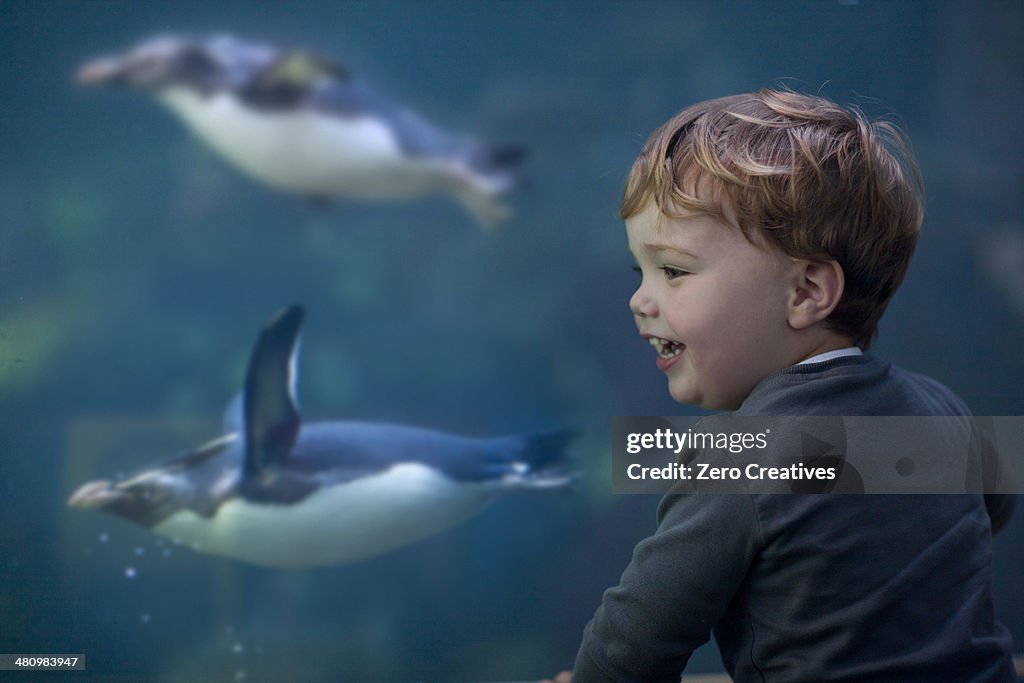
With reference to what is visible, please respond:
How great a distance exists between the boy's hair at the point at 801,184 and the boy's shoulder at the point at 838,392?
0.04 meters

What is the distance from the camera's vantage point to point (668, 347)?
0.70 metres

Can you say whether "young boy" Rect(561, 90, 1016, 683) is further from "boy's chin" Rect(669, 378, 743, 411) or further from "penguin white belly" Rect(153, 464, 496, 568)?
"penguin white belly" Rect(153, 464, 496, 568)

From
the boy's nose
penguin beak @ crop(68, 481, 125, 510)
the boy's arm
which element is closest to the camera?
the boy's arm

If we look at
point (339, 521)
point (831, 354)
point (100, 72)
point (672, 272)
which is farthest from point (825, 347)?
point (100, 72)

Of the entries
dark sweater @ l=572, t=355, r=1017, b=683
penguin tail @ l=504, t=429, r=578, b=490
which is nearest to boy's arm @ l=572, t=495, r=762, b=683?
dark sweater @ l=572, t=355, r=1017, b=683

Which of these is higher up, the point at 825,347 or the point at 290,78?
the point at 290,78

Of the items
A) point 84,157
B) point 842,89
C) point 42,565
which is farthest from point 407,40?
point 42,565

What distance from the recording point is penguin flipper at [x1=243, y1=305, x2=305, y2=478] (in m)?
1.26

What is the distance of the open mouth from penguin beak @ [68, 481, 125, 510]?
0.88 m

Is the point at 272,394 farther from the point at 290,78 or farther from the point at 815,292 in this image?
the point at 815,292

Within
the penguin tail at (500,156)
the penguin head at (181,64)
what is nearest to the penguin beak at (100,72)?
the penguin head at (181,64)

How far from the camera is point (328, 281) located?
4.17 ft

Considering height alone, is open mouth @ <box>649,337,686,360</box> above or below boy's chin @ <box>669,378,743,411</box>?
above

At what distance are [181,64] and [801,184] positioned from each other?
97 centimetres
